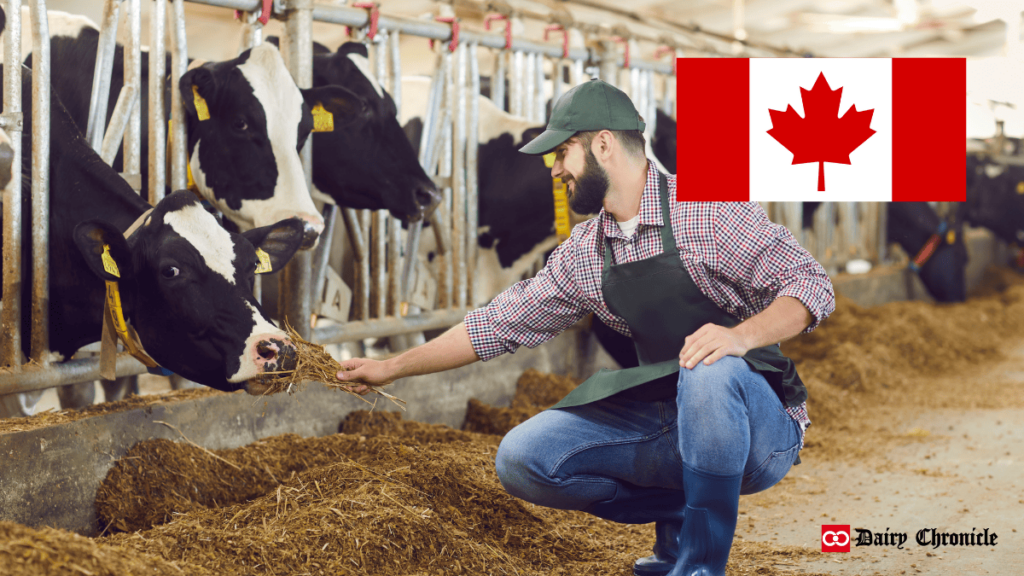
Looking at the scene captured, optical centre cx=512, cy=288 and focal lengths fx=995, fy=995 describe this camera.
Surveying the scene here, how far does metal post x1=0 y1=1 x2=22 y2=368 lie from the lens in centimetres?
305

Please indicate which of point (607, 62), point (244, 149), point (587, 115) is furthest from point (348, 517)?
point (607, 62)

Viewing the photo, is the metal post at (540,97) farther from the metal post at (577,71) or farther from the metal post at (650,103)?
the metal post at (650,103)

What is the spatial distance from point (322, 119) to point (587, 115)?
65.1 inches

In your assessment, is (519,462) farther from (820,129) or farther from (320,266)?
(820,129)

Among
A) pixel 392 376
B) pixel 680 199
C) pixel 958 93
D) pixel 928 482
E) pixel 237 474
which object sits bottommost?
pixel 928 482

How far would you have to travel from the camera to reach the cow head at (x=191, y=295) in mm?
2871

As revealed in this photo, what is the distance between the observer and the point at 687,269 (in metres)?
2.62

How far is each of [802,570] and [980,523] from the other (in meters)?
0.89

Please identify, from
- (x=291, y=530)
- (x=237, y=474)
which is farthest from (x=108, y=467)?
(x=291, y=530)

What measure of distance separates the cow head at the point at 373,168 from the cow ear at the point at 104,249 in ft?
4.36

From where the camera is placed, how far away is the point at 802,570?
2.71 meters

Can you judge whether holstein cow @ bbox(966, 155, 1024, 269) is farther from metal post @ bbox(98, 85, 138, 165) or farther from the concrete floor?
metal post @ bbox(98, 85, 138, 165)

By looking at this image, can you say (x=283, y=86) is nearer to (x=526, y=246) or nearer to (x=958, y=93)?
(x=526, y=246)

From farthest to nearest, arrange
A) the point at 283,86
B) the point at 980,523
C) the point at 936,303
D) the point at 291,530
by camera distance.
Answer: the point at 936,303
the point at 283,86
the point at 980,523
the point at 291,530
